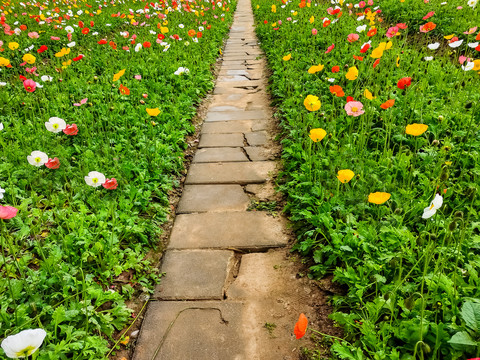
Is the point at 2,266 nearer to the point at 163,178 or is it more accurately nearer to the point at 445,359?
the point at 163,178

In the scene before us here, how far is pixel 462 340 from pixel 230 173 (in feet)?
6.60

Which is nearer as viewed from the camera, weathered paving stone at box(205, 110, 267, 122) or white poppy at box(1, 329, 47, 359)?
white poppy at box(1, 329, 47, 359)

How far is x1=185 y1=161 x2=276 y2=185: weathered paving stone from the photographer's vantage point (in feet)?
9.54

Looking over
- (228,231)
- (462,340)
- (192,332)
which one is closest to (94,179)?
(228,231)

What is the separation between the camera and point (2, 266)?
6.47ft

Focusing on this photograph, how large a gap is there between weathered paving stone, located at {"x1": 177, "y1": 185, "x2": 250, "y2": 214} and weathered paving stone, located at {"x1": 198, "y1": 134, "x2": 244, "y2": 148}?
72 cm

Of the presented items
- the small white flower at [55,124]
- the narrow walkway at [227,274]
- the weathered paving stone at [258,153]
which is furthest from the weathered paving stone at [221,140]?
the small white flower at [55,124]

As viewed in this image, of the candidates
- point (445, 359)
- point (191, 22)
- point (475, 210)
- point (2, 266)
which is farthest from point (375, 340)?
point (191, 22)

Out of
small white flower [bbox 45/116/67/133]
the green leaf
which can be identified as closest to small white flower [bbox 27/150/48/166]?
small white flower [bbox 45/116/67/133]

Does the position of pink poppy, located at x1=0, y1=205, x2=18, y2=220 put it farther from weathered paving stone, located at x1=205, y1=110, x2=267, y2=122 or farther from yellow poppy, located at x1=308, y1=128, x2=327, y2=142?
weathered paving stone, located at x1=205, y1=110, x2=267, y2=122

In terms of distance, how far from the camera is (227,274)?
2.04 metres

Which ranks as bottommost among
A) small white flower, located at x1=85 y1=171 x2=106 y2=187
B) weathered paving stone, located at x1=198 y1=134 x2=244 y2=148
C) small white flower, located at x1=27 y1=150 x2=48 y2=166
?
weathered paving stone, located at x1=198 y1=134 x2=244 y2=148

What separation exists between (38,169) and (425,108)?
3030 millimetres

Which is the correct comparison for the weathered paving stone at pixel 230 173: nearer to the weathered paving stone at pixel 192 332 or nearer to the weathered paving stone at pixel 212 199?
the weathered paving stone at pixel 212 199
